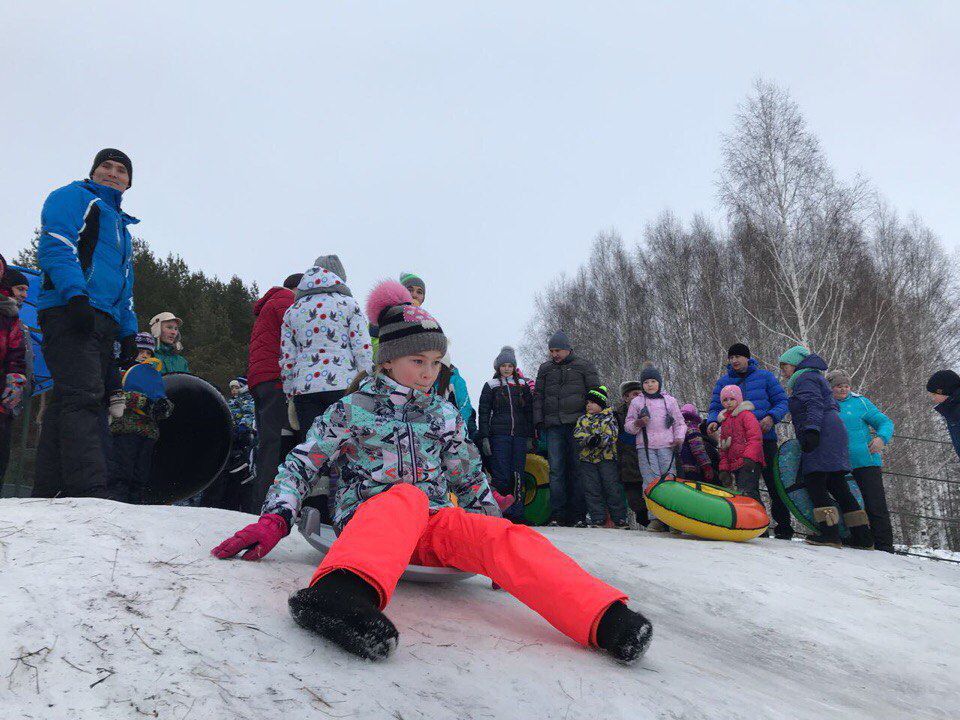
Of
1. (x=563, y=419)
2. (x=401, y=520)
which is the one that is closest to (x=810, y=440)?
(x=563, y=419)

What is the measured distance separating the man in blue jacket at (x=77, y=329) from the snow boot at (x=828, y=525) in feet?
18.1

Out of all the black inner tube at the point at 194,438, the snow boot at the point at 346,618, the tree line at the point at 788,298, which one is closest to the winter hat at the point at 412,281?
the black inner tube at the point at 194,438

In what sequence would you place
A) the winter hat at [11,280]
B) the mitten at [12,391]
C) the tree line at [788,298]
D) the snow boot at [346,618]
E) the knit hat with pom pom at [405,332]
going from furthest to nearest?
the tree line at [788,298]
the winter hat at [11,280]
the mitten at [12,391]
the knit hat with pom pom at [405,332]
the snow boot at [346,618]

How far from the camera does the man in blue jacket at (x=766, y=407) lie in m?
6.62

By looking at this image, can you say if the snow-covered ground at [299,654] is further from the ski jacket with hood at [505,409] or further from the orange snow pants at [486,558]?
the ski jacket with hood at [505,409]

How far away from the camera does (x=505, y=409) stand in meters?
7.26

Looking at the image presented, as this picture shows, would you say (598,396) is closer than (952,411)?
No

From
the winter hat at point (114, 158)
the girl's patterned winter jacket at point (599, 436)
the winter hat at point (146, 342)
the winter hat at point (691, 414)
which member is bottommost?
the girl's patterned winter jacket at point (599, 436)

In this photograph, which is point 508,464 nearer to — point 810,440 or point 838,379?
point 810,440

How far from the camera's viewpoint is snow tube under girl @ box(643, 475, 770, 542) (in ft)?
18.6

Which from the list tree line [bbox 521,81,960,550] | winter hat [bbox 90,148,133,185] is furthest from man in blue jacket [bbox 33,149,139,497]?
tree line [bbox 521,81,960,550]

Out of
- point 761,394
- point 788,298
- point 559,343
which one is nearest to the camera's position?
point 761,394

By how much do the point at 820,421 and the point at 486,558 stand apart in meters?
4.74

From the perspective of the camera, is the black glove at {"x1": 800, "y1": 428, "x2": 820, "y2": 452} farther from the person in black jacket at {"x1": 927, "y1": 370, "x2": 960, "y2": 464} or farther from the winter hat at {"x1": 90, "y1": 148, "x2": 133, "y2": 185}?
the winter hat at {"x1": 90, "y1": 148, "x2": 133, "y2": 185}
